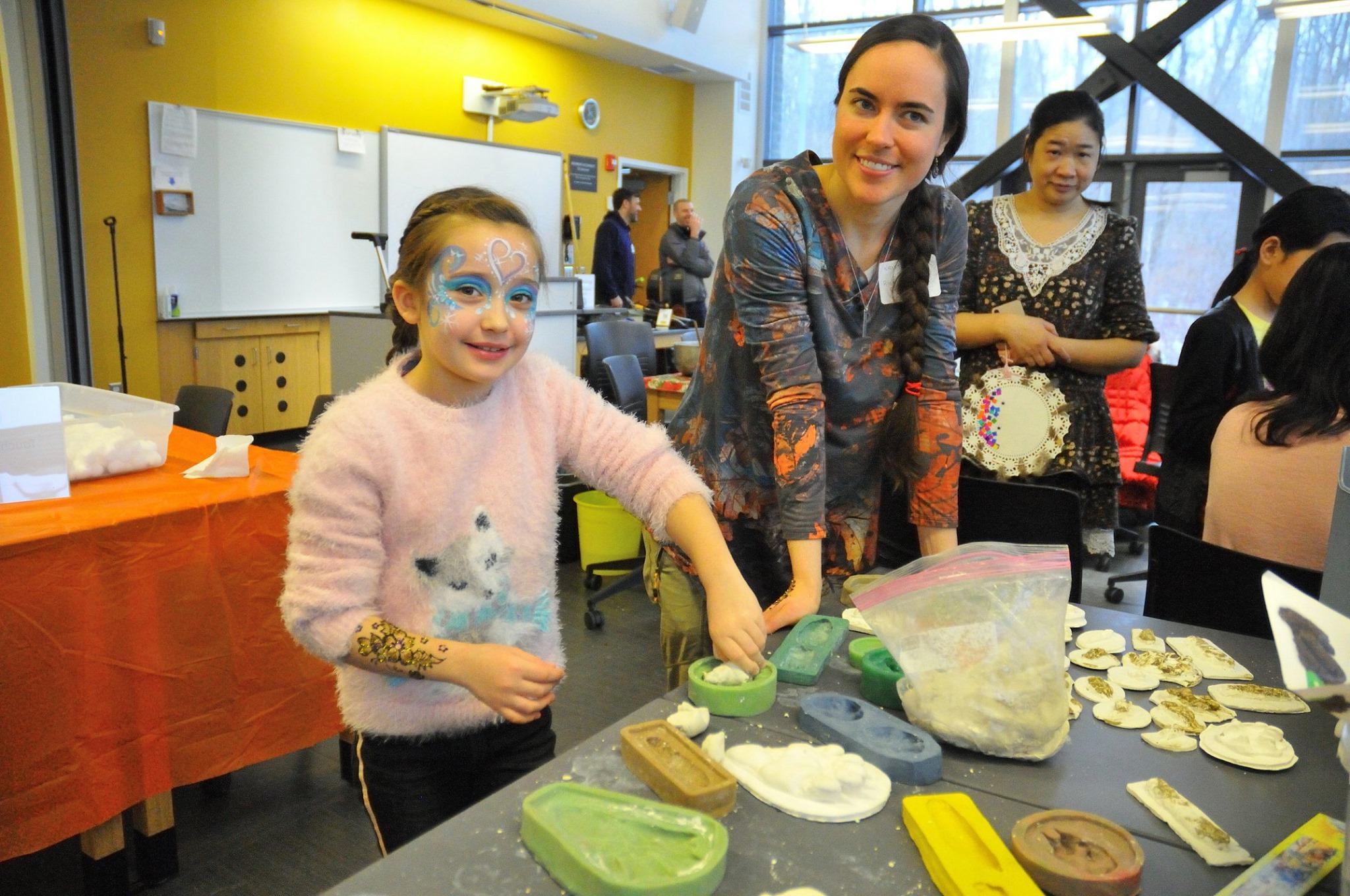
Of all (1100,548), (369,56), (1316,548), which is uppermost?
(369,56)

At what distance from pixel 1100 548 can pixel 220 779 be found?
2.13m

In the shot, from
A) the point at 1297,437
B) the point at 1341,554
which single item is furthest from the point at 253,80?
the point at 1341,554

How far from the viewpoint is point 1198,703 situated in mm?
1113

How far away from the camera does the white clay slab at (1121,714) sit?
1.07m

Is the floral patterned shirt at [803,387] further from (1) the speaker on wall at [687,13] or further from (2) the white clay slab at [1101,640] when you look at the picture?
(1) the speaker on wall at [687,13]

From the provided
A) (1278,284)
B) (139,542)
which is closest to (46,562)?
(139,542)

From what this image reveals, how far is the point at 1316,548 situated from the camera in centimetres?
158

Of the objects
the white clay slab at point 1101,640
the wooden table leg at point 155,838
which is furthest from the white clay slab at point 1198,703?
the wooden table leg at point 155,838

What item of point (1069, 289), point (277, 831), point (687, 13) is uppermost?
point (687, 13)

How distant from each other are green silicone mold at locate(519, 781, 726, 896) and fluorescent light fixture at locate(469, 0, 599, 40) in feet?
23.8

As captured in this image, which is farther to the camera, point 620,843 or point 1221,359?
point 1221,359

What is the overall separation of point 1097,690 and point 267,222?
624 centimetres

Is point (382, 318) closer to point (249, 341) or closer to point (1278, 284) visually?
point (249, 341)

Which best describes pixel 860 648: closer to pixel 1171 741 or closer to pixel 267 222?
pixel 1171 741
